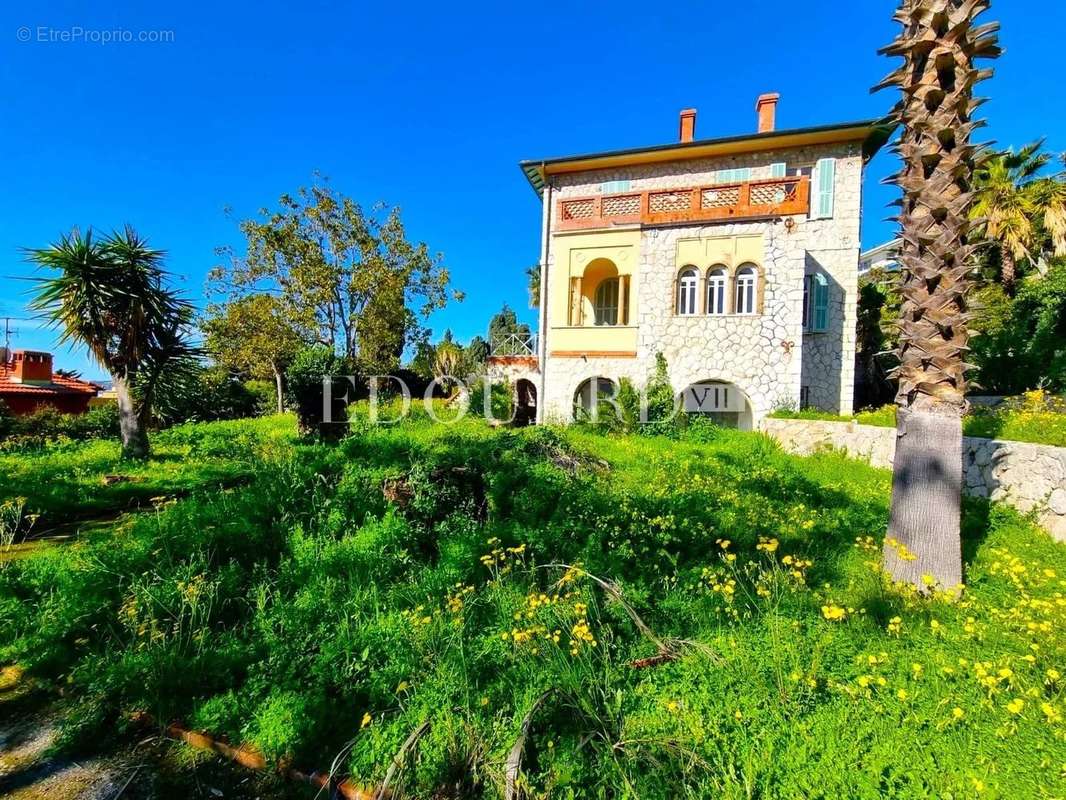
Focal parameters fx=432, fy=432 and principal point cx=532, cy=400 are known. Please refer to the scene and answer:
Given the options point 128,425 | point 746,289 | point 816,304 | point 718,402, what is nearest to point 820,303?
point 816,304

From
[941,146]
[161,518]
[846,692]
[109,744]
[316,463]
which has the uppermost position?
[941,146]

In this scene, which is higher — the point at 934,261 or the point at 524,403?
the point at 934,261

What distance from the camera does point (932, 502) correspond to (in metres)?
3.92

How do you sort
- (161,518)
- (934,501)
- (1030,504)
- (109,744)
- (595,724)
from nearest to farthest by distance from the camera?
(595,724) < (109,744) < (934,501) < (161,518) < (1030,504)

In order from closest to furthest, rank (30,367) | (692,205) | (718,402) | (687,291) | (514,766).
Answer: (514,766), (692,205), (687,291), (718,402), (30,367)

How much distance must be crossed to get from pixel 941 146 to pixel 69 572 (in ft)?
27.2

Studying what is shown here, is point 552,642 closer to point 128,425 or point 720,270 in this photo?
point 128,425

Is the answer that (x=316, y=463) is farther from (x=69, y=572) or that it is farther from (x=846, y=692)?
(x=846, y=692)

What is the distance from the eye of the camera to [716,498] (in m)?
5.80

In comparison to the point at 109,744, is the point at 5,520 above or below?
above

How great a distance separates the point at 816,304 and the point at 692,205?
4.95m

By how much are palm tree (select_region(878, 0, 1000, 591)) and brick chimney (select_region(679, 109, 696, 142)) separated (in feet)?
42.7

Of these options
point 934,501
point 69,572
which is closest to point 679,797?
point 934,501

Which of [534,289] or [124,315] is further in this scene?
[534,289]
